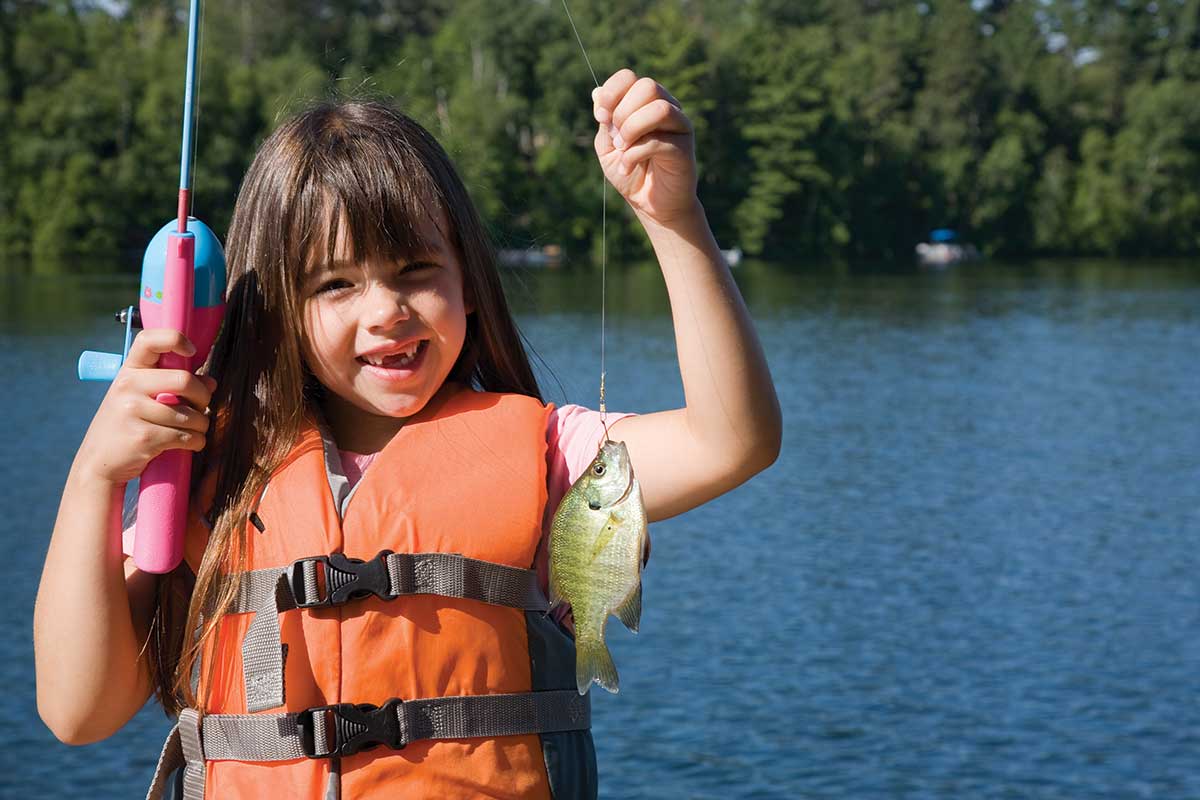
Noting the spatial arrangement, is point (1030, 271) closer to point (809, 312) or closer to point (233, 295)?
point (809, 312)

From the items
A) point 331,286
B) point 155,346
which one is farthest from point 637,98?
point 155,346

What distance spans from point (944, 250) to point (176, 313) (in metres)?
72.7

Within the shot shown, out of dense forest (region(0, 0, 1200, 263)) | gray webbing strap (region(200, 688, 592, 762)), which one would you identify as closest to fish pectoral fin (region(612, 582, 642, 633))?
gray webbing strap (region(200, 688, 592, 762))

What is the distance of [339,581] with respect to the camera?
8.05 feet

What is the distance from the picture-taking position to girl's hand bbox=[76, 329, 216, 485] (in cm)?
217

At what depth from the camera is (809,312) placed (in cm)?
4259

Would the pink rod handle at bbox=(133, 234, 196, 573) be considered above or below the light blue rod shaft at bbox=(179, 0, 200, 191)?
below

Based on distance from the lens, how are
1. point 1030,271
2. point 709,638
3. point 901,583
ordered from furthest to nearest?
point 1030,271, point 901,583, point 709,638

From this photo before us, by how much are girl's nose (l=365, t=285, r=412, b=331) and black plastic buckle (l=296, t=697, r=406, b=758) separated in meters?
0.62

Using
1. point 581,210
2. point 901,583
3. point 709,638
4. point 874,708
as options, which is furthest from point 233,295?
point 581,210

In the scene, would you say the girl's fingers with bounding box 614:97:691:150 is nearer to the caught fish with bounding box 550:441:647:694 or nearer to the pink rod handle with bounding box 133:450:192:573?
the caught fish with bounding box 550:441:647:694

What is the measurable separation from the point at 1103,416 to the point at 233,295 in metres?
25.5

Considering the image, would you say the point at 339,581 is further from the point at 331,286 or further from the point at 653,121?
the point at 653,121

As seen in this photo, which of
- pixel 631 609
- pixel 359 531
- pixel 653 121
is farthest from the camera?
pixel 359 531
